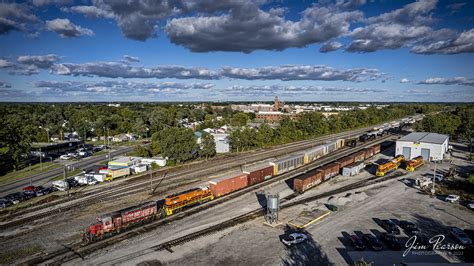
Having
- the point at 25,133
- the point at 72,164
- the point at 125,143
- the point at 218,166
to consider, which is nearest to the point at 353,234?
the point at 218,166

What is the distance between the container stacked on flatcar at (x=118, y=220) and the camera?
1241 inches

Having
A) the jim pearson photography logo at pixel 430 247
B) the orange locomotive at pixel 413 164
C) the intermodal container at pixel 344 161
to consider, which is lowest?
the jim pearson photography logo at pixel 430 247

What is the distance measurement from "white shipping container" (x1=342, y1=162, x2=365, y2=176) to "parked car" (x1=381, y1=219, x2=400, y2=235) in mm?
21883

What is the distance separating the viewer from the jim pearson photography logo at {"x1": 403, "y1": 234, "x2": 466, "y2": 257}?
27.5m

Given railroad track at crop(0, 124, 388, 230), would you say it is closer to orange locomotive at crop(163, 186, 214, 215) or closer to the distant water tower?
orange locomotive at crop(163, 186, 214, 215)

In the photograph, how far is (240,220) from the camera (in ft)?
116

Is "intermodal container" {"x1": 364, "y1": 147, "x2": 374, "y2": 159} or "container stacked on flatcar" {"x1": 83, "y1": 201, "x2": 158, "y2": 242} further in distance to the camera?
"intermodal container" {"x1": 364, "y1": 147, "x2": 374, "y2": 159}

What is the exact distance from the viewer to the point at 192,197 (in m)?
40.0

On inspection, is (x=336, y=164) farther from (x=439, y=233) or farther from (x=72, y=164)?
(x=72, y=164)

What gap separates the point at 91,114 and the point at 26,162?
81.9 m

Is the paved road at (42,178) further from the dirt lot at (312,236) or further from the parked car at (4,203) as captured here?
the dirt lot at (312,236)

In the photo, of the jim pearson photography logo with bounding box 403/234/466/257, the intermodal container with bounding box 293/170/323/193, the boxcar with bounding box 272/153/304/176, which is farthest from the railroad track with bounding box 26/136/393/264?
the jim pearson photography logo with bounding box 403/234/466/257

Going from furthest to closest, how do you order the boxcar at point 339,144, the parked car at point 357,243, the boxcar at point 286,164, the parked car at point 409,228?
1. the boxcar at point 339,144
2. the boxcar at point 286,164
3. the parked car at point 409,228
4. the parked car at point 357,243

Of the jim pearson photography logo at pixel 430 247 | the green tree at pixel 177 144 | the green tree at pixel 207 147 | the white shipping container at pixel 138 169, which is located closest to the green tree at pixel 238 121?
the green tree at pixel 207 147
